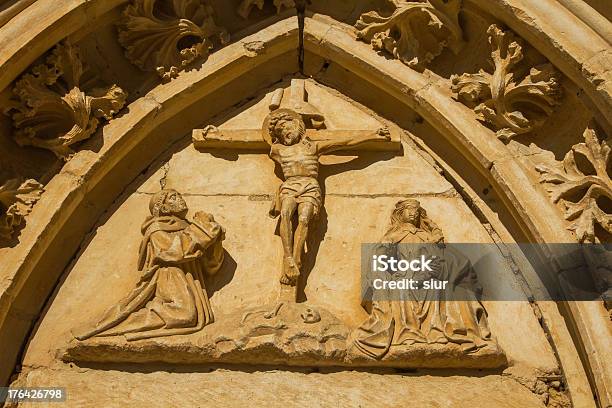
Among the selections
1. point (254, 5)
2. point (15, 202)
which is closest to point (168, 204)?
point (15, 202)

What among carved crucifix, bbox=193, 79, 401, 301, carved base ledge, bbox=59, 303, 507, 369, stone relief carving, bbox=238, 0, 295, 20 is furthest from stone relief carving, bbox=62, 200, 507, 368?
stone relief carving, bbox=238, 0, 295, 20

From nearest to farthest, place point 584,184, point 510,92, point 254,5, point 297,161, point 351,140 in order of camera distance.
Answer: point 584,184 → point 510,92 → point 297,161 → point 351,140 → point 254,5

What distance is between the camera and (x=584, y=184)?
4.84 metres

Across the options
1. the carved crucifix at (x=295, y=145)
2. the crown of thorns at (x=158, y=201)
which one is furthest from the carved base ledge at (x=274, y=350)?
the crown of thorns at (x=158, y=201)

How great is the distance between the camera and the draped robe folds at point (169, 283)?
480 cm

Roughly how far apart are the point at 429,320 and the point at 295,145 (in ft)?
4.50

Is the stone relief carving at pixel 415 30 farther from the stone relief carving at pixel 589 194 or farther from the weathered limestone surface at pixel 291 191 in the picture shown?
the stone relief carving at pixel 589 194

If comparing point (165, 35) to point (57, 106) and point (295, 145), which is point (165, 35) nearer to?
point (57, 106)

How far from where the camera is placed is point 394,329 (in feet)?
15.6

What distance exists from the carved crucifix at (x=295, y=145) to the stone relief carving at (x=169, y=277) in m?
0.41

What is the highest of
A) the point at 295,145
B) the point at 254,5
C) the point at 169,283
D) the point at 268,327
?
the point at 254,5

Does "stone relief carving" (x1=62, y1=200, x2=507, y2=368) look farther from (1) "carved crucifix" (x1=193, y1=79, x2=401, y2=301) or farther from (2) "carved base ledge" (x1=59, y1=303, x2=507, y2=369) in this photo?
(1) "carved crucifix" (x1=193, y1=79, x2=401, y2=301)

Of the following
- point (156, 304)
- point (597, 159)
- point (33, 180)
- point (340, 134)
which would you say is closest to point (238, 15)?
point (340, 134)

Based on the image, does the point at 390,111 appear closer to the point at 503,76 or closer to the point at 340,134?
the point at 340,134
